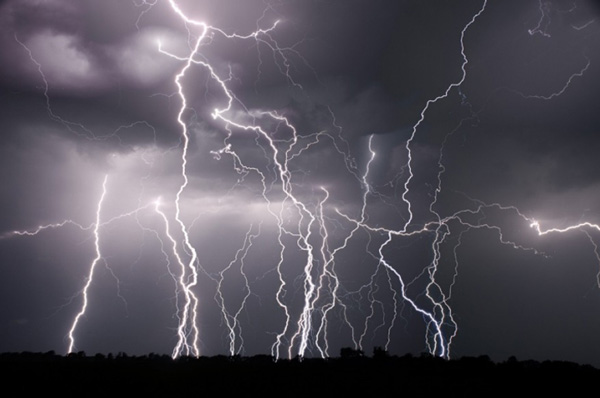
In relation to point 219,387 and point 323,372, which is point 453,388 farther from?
point 219,387

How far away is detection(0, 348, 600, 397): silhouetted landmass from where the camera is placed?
6.46 m

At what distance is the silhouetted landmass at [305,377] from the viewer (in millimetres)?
6465

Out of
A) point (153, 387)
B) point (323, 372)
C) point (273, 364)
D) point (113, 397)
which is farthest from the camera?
point (273, 364)

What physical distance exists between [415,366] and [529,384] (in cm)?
213

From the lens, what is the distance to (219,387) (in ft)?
21.8

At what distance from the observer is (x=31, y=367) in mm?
8000

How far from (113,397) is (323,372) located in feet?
12.5

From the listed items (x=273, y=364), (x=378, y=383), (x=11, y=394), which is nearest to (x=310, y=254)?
(x=273, y=364)

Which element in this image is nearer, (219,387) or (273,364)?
(219,387)

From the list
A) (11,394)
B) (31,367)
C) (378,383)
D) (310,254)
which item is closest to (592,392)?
(378,383)

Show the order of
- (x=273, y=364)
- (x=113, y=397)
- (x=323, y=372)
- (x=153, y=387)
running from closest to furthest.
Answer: (x=113, y=397) < (x=153, y=387) < (x=323, y=372) < (x=273, y=364)

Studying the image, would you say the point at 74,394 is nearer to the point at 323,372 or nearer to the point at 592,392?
the point at 323,372

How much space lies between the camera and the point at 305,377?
285 inches

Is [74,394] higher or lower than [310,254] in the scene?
lower
